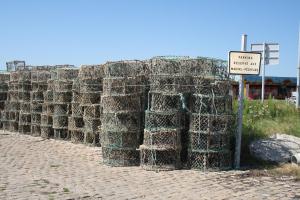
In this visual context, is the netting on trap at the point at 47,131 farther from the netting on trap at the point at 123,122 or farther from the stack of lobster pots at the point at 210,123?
the stack of lobster pots at the point at 210,123

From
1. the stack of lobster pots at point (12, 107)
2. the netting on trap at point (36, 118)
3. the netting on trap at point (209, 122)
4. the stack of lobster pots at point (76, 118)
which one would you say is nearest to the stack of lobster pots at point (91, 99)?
the stack of lobster pots at point (76, 118)

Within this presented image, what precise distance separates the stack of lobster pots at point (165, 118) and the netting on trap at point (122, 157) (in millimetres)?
482

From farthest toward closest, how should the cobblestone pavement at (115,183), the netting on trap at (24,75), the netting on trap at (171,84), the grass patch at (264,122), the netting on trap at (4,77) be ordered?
1. the netting on trap at (4,77)
2. the netting on trap at (24,75)
3. the grass patch at (264,122)
4. the netting on trap at (171,84)
5. the cobblestone pavement at (115,183)

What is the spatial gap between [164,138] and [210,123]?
1069 millimetres

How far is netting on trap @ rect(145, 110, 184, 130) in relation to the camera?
10.2 m

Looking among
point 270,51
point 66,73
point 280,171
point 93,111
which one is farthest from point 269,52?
point 66,73

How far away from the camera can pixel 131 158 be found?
1080 centimetres

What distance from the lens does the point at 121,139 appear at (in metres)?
10.8

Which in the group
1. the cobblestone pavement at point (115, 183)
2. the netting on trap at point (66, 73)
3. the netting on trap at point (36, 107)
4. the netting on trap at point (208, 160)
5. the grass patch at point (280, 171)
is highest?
the netting on trap at point (66, 73)

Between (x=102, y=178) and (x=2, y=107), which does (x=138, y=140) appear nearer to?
(x=102, y=178)

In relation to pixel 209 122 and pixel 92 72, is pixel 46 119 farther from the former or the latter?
pixel 209 122

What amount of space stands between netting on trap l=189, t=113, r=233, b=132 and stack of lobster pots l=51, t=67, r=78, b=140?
633 cm

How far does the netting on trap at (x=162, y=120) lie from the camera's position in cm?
1017

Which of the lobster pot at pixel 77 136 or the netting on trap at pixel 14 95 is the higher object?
the netting on trap at pixel 14 95
